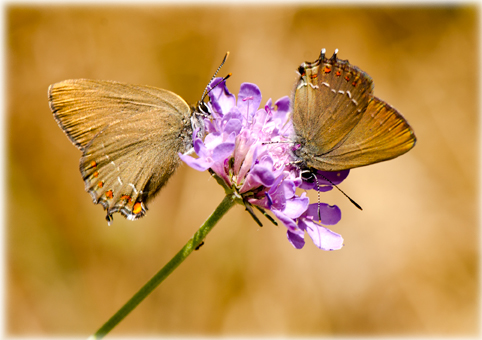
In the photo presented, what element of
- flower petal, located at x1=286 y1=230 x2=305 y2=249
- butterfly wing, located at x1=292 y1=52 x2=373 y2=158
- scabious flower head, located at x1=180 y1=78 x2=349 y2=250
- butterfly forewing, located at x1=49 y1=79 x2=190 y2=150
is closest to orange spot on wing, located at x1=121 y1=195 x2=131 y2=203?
butterfly forewing, located at x1=49 y1=79 x2=190 y2=150

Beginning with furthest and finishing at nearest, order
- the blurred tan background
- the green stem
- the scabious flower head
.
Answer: the blurred tan background < the scabious flower head < the green stem

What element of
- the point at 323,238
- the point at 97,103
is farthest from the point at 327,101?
the point at 97,103

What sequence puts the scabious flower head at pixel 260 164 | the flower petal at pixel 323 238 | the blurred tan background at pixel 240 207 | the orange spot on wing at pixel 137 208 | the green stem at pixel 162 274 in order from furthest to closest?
the blurred tan background at pixel 240 207
the orange spot on wing at pixel 137 208
the flower petal at pixel 323 238
the scabious flower head at pixel 260 164
the green stem at pixel 162 274

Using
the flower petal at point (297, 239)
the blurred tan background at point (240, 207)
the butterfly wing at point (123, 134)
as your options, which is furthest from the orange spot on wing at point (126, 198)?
the blurred tan background at point (240, 207)

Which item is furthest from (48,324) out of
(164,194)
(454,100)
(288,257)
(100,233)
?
(454,100)

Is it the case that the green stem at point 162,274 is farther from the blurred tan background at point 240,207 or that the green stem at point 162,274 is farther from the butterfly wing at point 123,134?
the blurred tan background at point 240,207

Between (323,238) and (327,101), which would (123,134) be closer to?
(327,101)

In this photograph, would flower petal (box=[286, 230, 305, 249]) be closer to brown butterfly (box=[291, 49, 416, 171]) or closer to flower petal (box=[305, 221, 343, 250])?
flower petal (box=[305, 221, 343, 250])
